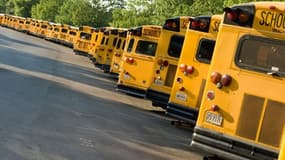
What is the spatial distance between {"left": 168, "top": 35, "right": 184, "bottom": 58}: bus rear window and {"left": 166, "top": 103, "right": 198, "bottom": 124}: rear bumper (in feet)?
9.68

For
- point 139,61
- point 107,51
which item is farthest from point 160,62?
point 107,51

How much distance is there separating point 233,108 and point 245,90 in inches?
13.6

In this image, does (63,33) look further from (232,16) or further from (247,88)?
(247,88)

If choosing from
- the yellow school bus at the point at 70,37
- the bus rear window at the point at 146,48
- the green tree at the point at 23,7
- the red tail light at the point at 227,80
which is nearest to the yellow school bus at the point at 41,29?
the yellow school bus at the point at 70,37

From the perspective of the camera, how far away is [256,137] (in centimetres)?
925

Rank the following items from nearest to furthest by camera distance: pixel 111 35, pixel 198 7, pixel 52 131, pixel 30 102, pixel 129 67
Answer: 1. pixel 52 131
2. pixel 30 102
3. pixel 129 67
4. pixel 111 35
5. pixel 198 7

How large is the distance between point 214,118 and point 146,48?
35.0 ft

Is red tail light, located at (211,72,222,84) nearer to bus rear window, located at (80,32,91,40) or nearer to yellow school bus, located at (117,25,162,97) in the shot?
yellow school bus, located at (117,25,162,97)

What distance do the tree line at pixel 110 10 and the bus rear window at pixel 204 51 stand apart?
21.3m

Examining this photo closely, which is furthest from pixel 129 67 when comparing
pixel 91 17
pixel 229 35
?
pixel 91 17

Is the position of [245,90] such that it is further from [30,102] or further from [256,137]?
[30,102]

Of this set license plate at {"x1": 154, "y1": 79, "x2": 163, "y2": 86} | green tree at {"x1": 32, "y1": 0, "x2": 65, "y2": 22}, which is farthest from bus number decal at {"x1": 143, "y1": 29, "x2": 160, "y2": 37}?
green tree at {"x1": 32, "y1": 0, "x2": 65, "y2": 22}

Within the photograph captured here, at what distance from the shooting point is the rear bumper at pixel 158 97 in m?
17.5

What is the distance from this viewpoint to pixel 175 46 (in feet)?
56.7
